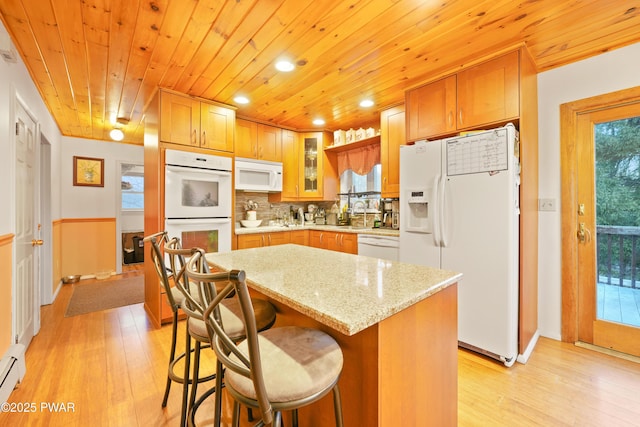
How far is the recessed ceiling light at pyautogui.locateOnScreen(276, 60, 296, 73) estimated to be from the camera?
231 cm

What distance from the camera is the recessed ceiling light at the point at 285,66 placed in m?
2.31

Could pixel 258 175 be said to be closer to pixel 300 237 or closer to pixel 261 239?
pixel 261 239

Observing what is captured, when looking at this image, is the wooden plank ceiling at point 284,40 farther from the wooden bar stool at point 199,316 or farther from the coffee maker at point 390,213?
the wooden bar stool at point 199,316

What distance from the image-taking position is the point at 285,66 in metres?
2.37

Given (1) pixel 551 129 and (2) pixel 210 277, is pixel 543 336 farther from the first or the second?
(2) pixel 210 277

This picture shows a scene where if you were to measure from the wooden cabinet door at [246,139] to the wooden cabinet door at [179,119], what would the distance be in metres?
0.70

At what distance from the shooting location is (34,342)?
2412mm

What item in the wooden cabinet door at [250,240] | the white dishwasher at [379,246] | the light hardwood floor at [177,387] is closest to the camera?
the light hardwood floor at [177,387]

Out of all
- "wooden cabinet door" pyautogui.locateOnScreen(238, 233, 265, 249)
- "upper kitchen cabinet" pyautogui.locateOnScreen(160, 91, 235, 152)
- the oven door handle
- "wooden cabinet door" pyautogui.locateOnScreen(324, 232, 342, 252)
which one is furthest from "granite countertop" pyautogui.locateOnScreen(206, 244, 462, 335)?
"wooden cabinet door" pyautogui.locateOnScreen(324, 232, 342, 252)

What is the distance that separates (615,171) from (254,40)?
295 centimetres

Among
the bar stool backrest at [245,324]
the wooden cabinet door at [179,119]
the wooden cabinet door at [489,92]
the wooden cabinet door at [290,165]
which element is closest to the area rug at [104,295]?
the wooden cabinet door at [179,119]

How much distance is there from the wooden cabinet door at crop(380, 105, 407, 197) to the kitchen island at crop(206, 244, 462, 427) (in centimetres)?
204

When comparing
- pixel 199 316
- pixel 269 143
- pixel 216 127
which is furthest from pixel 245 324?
pixel 269 143

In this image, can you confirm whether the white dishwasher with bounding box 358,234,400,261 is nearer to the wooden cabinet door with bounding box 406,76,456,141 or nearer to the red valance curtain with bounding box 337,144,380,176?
the wooden cabinet door with bounding box 406,76,456,141
